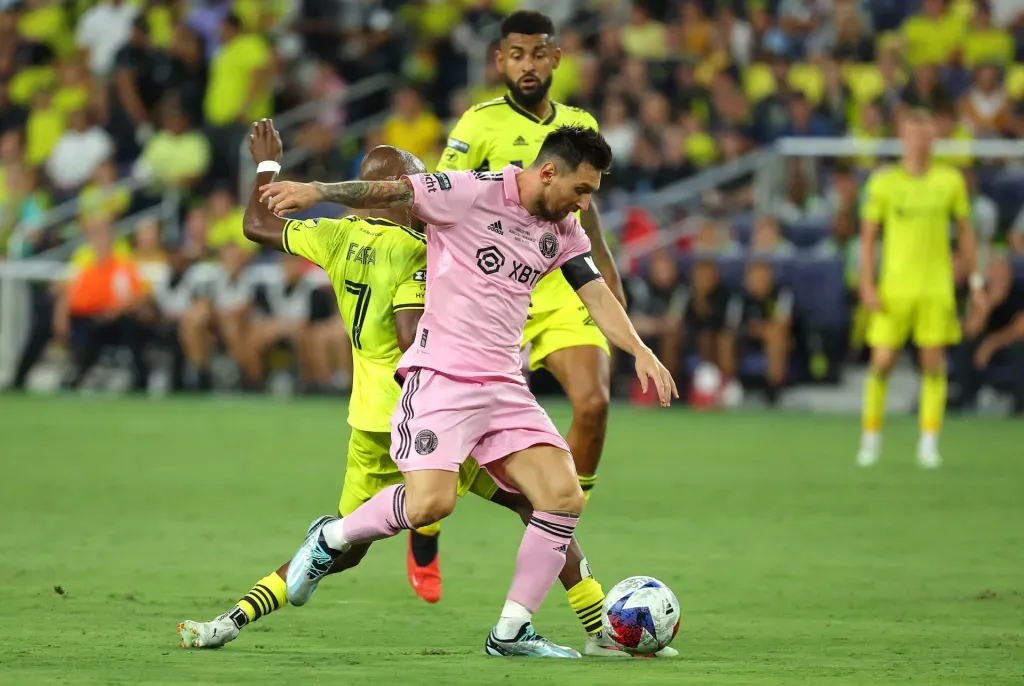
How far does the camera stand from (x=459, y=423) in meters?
6.50

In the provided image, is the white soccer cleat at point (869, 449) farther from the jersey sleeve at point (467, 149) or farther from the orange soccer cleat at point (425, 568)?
the orange soccer cleat at point (425, 568)

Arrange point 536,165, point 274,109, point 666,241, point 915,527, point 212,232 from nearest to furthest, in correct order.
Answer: point 536,165 → point 915,527 → point 666,241 → point 212,232 → point 274,109

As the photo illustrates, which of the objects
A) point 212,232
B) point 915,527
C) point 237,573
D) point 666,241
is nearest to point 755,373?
point 666,241

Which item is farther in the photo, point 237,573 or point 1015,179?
point 1015,179

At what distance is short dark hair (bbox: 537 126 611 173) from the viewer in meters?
6.52

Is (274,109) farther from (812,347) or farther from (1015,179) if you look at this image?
(1015,179)

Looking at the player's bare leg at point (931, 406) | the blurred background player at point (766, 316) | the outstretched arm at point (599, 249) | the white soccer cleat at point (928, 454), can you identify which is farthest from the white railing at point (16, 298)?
the outstretched arm at point (599, 249)

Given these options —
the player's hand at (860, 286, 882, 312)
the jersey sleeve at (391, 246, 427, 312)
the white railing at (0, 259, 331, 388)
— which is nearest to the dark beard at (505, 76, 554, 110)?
the jersey sleeve at (391, 246, 427, 312)

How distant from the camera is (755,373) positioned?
64.0ft

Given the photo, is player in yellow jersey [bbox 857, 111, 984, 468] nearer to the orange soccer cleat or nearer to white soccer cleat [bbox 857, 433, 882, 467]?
white soccer cleat [bbox 857, 433, 882, 467]

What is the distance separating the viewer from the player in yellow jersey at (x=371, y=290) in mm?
7102

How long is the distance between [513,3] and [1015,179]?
8095 mm

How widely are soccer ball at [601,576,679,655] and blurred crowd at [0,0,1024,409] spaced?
12253mm

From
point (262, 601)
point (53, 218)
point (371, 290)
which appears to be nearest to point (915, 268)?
point (371, 290)
